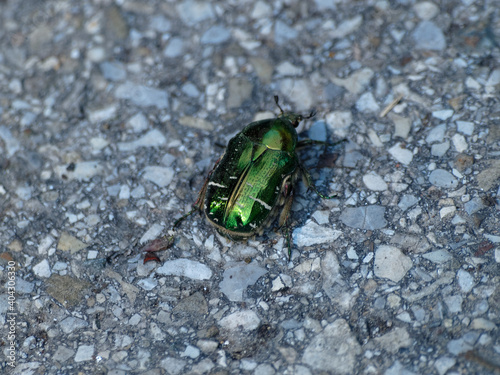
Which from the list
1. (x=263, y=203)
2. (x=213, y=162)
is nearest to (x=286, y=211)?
(x=263, y=203)

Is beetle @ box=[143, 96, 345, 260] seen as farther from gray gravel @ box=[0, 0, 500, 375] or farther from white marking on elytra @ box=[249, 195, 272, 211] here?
gray gravel @ box=[0, 0, 500, 375]

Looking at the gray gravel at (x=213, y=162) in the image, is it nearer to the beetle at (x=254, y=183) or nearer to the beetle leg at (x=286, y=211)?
the beetle leg at (x=286, y=211)

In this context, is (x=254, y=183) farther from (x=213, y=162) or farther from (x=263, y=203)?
(x=213, y=162)

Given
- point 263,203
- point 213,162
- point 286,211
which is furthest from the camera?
point 213,162

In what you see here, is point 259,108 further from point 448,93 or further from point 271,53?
point 448,93

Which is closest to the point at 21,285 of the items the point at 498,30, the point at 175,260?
the point at 175,260
